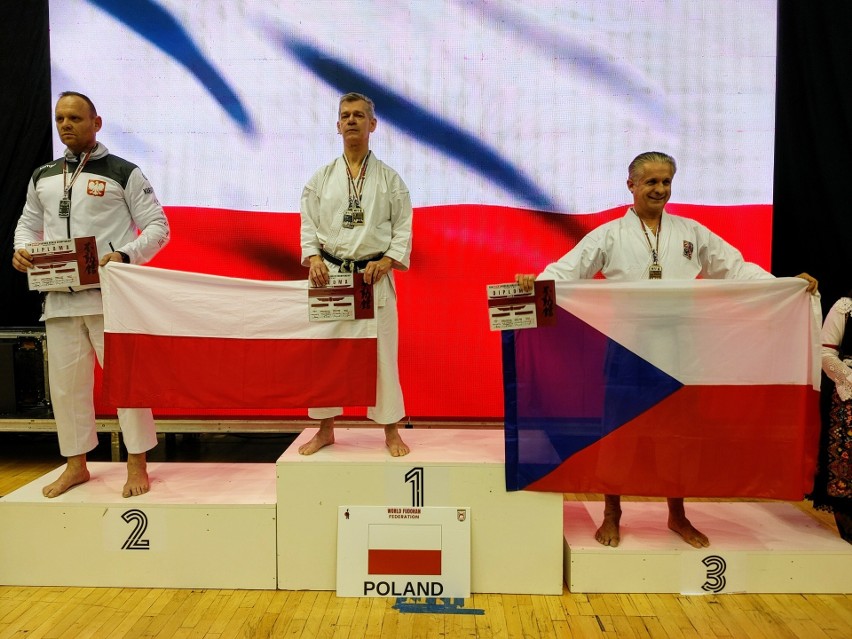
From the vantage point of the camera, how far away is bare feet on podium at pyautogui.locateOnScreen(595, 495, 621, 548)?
2.61m

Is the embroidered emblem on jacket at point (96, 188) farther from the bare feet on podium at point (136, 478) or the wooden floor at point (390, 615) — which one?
the wooden floor at point (390, 615)

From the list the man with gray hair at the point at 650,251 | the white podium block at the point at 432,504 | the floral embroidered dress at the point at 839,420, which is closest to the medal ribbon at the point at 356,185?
the man with gray hair at the point at 650,251

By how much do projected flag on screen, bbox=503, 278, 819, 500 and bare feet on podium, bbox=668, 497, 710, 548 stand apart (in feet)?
0.66

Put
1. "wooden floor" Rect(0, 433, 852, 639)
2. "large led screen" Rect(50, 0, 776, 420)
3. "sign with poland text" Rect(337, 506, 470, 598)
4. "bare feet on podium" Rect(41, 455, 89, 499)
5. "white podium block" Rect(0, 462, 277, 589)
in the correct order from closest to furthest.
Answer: "wooden floor" Rect(0, 433, 852, 639) → "sign with poland text" Rect(337, 506, 470, 598) → "white podium block" Rect(0, 462, 277, 589) → "bare feet on podium" Rect(41, 455, 89, 499) → "large led screen" Rect(50, 0, 776, 420)

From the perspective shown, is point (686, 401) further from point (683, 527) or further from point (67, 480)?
point (67, 480)

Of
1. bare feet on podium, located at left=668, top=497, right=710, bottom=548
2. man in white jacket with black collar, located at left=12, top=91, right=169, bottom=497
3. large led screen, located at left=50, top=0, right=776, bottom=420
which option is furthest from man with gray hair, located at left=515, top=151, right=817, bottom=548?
man in white jacket with black collar, located at left=12, top=91, right=169, bottom=497

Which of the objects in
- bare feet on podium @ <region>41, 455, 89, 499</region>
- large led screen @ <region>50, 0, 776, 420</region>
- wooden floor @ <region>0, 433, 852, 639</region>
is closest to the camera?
A: wooden floor @ <region>0, 433, 852, 639</region>

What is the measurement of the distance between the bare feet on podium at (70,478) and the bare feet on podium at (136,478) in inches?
9.6

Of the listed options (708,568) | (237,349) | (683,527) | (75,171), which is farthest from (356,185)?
(708,568)

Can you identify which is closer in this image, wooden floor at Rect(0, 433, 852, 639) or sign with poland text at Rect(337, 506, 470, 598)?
wooden floor at Rect(0, 433, 852, 639)

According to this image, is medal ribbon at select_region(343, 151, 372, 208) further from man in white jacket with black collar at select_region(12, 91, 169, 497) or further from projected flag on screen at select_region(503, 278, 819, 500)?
projected flag on screen at select_region(503, 278, 819, 500)

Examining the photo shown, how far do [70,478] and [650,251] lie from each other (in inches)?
102

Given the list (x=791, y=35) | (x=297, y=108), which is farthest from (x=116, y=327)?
(x=791, y=35)

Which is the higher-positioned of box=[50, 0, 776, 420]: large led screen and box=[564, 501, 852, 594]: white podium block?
box=[50, 0, 776, 420]: large led screen
